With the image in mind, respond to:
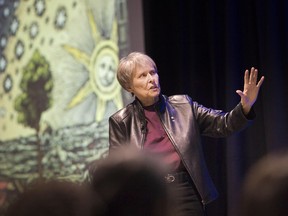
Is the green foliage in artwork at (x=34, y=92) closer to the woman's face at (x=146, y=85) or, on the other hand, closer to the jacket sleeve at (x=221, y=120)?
the woman's face at (x=146, y=85)

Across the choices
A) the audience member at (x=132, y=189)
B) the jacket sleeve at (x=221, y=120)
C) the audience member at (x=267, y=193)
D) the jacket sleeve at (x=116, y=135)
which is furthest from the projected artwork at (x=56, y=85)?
the audience member at (x=267, y=193)

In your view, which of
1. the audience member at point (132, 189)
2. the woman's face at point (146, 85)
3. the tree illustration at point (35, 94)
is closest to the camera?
the audience member at point (132, 189)

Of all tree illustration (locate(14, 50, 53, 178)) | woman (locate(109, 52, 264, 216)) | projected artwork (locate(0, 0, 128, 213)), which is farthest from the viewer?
tree illustration (locate(14, 50, 53, 178))

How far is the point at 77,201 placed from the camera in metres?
0.95

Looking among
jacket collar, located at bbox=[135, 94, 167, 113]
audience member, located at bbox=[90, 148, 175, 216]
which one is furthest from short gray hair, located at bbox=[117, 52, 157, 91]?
audience member, located at bbox=[90, 148, 175, 216]

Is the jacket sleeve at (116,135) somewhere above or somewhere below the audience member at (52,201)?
below

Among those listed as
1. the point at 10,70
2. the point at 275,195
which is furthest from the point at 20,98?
the point at 275,195

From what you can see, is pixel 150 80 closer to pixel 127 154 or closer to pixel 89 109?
pixel 127 154

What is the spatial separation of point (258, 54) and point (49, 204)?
2.65 meters

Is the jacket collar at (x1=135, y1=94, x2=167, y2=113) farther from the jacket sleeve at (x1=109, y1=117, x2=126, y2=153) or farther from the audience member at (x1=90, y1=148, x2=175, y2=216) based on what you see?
the audience member at (x1=90, y1=148, x2=175, y2=216)

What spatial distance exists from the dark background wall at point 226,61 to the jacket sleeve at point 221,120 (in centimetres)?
98

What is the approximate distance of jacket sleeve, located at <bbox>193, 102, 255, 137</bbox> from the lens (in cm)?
226

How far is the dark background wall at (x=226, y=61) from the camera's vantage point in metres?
3.25

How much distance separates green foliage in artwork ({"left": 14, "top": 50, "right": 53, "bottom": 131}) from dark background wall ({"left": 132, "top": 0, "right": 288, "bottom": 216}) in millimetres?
828
